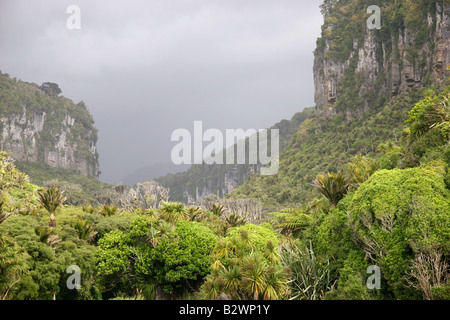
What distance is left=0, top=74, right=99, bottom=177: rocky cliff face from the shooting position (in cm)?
12681

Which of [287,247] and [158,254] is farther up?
[287,247]

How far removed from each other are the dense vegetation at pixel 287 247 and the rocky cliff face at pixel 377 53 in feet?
187

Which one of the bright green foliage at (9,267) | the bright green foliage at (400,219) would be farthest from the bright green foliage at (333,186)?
the bright green foliage at (9,267)

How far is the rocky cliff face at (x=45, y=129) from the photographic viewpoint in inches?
4993

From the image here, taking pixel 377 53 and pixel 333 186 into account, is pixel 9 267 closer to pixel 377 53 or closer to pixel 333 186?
pixel 333 186

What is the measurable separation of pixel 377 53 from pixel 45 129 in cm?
12115

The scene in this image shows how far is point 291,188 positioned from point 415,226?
70.7 metres

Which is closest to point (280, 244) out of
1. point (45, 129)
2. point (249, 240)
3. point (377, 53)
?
point (249, 240)

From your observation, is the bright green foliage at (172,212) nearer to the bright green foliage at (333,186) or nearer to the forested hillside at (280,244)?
the forested hillside at (280,244)

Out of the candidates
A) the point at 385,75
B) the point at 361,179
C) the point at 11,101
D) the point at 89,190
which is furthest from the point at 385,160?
the point at 11,101

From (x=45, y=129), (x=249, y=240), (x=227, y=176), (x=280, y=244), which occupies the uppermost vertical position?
(x=45, y=129)

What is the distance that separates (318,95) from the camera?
120438 millimetres

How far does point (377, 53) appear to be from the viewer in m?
93.8
